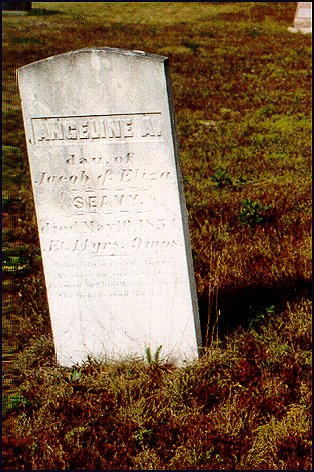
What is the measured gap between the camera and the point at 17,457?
3701 millimetres

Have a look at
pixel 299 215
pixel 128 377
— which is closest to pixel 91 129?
pixel 128 377

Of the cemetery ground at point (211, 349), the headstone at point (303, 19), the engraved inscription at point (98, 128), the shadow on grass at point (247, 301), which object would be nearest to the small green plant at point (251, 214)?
the cemetery ground at point (211, 349)

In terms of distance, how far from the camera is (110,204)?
13.2ft

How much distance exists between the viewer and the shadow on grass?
15.3 ft

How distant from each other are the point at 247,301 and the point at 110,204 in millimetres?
1492

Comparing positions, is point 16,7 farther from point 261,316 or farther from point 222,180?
point 261,316

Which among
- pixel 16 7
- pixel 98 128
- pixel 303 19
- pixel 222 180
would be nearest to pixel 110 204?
pixel 98 128

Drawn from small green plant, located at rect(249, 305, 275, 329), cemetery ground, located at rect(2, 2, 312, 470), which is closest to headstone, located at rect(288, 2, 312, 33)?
cemetery ground, located at rect(2, 2, 312, 470)

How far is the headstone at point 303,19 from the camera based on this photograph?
779 inches

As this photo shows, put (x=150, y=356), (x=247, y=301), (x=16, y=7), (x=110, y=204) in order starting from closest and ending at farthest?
(x=110, y=204), (x=150, y=356), (x=247, y=301), (x=16, y=7)

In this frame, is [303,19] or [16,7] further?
[16,7]

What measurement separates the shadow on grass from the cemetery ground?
0.01 metres

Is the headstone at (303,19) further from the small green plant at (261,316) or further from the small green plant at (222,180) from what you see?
the small green plant at (261,316)

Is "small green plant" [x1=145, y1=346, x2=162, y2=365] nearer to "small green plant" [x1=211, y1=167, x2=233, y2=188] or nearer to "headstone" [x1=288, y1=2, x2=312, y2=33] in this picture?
"small green plant" [x1=211, y1=167, x2=233, y2=188]
